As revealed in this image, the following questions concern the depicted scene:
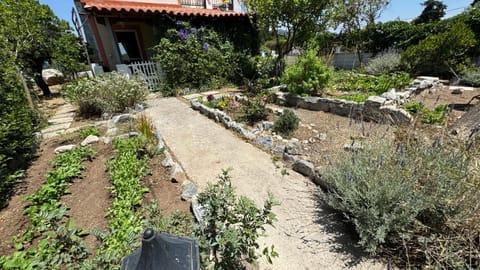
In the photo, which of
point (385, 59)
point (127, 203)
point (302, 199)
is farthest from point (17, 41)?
point (385, 59)

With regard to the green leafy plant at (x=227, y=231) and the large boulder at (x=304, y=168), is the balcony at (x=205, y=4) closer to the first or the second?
the large boulder at (x=304, y=168)

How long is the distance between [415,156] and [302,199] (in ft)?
3.79

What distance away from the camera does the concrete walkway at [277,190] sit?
65.5 inches

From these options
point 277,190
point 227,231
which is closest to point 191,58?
point 277,190

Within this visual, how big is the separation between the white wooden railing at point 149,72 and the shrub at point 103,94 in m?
1.93

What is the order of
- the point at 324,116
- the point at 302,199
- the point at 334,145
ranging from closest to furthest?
the point at 302,199
the point at 334,145
the point at 324,116

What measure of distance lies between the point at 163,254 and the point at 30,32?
7833mm

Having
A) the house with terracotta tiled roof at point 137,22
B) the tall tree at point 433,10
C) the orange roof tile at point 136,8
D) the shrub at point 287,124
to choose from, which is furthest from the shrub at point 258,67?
the tall tree at point 433,10

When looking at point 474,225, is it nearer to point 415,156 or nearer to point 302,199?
point 415,156

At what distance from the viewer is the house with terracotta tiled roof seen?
688 centimetres

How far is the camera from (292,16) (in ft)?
22.0

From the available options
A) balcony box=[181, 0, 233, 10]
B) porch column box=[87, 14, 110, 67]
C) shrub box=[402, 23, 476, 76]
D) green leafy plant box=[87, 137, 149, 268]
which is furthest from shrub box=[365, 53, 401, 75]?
porch column box=[87, 14, 110, 67]

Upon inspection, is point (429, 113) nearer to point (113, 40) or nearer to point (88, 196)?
point (88, 196)

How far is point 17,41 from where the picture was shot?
5.05 m
